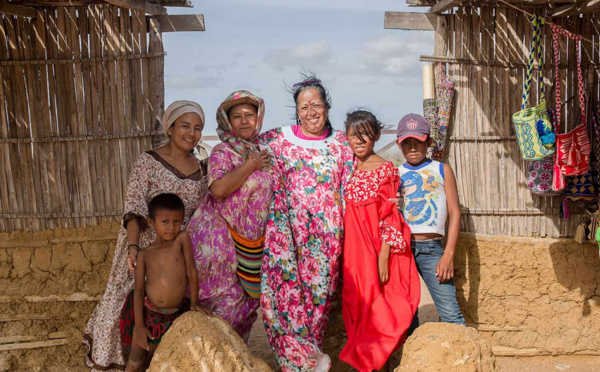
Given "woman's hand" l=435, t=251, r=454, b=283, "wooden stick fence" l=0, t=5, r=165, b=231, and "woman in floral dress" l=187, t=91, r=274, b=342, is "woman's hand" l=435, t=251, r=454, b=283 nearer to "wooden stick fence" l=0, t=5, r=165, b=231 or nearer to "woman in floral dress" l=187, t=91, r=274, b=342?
"woman in floral dress" l=187, t=91, r=274, b=342

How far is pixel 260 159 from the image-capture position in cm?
394

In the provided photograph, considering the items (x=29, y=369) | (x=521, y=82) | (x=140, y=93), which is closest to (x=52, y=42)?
(x=140, y=93)

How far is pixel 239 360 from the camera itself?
3.32 meters

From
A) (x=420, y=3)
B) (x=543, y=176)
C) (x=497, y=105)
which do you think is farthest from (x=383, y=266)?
(x=420, y=3)

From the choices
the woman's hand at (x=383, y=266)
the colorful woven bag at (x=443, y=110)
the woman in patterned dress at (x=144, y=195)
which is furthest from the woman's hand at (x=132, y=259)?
the colorful woven bag at (x=443, y=110)

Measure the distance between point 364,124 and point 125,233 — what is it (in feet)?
5.79

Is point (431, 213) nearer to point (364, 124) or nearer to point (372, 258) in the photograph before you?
point (372, 258)

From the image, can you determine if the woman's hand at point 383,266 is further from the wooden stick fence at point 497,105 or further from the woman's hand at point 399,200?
the wooden stick fence at point 497,105

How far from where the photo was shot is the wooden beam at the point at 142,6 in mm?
4660

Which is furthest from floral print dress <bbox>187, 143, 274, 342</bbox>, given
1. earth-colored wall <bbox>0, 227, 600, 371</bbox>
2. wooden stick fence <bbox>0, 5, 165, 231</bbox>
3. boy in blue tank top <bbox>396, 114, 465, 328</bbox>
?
earth-colored wall <bbox>0, 227, 600, 371</bbox>

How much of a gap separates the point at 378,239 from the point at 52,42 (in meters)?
3.34

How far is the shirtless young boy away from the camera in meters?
3.82

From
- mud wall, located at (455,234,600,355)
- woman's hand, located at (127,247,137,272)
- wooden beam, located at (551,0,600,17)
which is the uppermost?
wooden beam, located at (551,0,600,17)

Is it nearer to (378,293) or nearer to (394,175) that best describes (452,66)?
(394,175)
